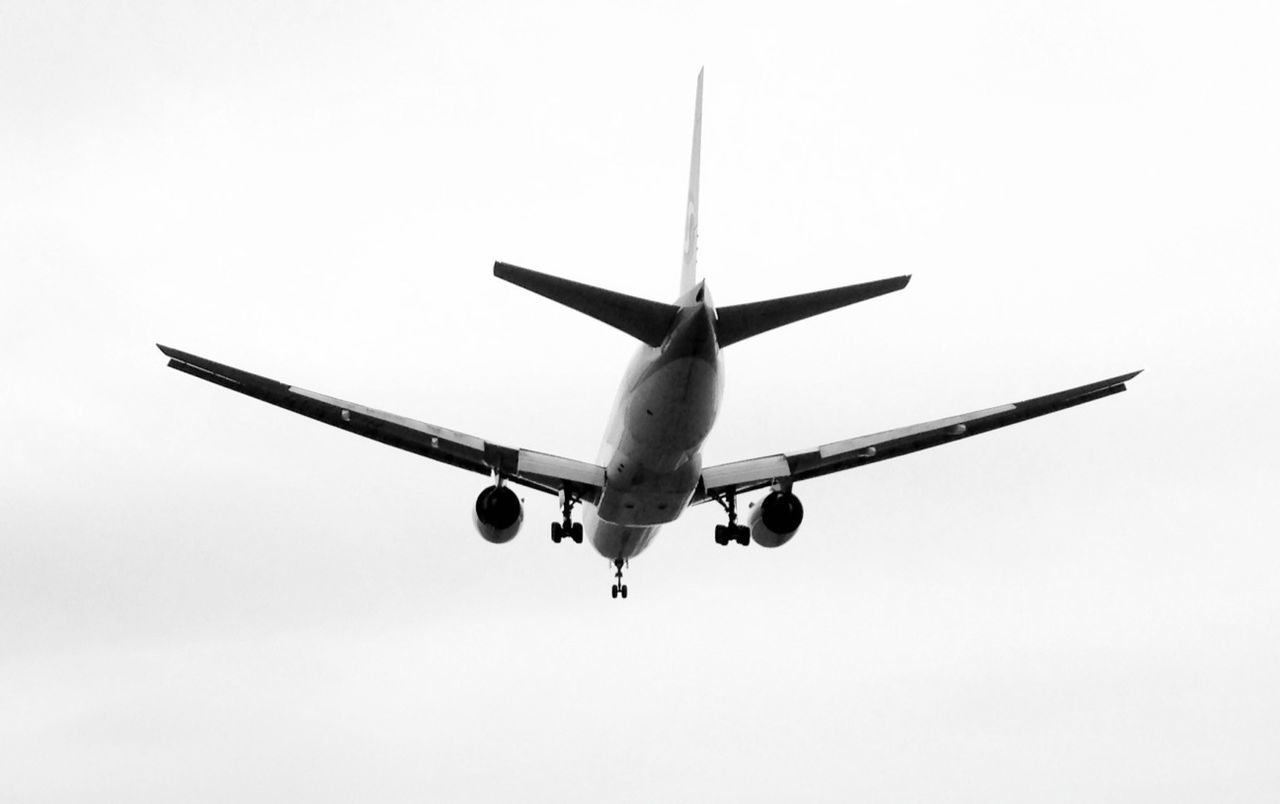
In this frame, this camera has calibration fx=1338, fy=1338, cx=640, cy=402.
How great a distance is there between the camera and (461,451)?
2716cm

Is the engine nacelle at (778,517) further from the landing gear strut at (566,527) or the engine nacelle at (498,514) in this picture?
the engine nacelle at (498,514)

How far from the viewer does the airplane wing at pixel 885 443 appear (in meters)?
28.2

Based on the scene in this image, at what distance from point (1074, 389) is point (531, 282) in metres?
13.1

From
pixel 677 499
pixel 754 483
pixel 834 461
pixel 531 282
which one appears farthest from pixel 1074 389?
pixel 531 282

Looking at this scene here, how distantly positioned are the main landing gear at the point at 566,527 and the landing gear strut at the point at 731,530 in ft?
9.98

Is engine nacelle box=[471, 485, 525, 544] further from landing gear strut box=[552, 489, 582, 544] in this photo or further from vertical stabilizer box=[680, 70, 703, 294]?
vertical stabilizer box=[680, 70, 703, 294]

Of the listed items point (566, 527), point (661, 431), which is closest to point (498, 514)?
point (566, 527)

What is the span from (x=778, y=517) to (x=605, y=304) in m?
8.03

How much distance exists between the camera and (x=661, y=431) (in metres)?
23.9

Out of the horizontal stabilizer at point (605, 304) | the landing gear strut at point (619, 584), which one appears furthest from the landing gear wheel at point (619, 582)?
the horizontal stabilizer at point (605, 304)

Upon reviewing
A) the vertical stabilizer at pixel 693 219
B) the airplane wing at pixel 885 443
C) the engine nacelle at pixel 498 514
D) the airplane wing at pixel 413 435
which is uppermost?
the vertical stabilizer at pixel 693 219

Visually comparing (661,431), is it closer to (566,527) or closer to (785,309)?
(785,309)

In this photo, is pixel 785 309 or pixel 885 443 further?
pixel 885 443

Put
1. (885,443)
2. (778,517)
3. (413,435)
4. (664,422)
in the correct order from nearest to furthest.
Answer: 1. (664,422)
2. (413,435)
3. (778,517)
4. (885,443)
